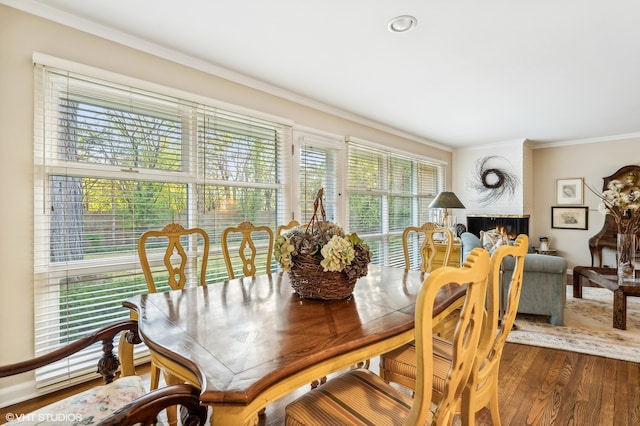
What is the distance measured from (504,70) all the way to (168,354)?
10.9 feet

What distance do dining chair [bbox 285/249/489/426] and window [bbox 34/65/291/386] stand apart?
6.01 feet

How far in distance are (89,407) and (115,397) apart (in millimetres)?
77

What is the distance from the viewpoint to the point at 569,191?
5.84 metres

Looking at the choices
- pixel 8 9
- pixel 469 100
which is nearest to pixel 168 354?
pixel 8 9

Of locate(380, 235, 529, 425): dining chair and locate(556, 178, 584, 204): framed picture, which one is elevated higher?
locate(556, 178, 584, 204): framed picture

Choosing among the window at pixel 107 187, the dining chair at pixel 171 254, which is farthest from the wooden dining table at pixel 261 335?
the window at pixel 107 187

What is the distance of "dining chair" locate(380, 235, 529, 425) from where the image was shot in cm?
109

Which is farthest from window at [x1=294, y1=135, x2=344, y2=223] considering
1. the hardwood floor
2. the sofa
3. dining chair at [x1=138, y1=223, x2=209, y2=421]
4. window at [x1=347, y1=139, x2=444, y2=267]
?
the sofa

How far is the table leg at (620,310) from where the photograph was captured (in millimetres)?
3092

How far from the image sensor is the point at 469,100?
3.66 m

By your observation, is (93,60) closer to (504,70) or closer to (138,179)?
(138,179)

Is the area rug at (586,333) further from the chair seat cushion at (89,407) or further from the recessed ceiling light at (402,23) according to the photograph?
the chair seat cushion at (89,407)

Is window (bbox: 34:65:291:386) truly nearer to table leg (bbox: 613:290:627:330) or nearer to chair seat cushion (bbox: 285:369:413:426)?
chair seat cushion (bbox: 285:369:413:426)

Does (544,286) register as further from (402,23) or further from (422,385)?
(422,385)
